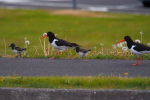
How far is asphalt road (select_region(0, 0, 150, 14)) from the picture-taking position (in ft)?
86.7

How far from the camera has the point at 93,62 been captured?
9.86 meters

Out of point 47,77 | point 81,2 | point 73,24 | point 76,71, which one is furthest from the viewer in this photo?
point 81,2

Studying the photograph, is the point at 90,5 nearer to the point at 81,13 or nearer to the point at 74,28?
the point at 81,13

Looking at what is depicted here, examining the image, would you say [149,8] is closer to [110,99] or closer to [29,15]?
[29,15]

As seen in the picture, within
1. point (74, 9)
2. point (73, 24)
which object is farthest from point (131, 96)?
point (74, 9)

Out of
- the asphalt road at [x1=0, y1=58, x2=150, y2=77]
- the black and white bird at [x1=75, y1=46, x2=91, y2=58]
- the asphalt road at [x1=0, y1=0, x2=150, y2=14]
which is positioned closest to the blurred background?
the asphalt road at [x1=0, y1=0, x2=150, y2=14]

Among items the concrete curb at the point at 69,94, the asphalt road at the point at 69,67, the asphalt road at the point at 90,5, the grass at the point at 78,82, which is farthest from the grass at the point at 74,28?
the concrete curb at the point at 69,94

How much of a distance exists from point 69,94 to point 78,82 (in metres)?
0.58

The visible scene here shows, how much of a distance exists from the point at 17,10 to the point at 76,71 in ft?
58.7

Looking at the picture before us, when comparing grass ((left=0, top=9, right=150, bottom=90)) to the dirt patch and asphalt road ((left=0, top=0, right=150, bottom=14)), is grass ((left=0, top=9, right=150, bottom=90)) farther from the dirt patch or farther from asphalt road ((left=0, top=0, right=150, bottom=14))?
asphalt road ((left=0, top=0, right=150, bottom=14))

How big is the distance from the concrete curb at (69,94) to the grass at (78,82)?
0.27 meters

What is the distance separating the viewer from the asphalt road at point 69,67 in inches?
341

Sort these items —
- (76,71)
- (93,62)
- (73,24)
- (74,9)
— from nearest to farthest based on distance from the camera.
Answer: (76,71), (93,62), (73,24), (74,9)

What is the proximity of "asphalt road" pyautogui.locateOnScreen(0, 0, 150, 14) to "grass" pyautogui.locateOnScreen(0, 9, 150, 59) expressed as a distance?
195 centimetres
